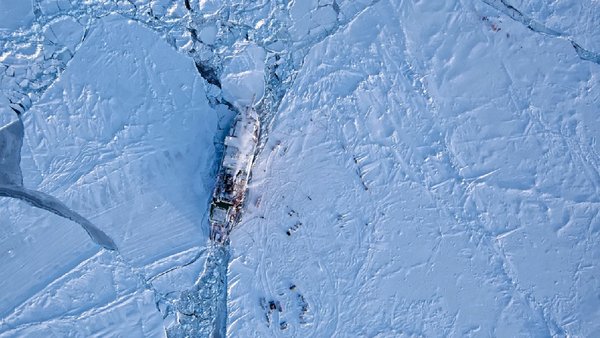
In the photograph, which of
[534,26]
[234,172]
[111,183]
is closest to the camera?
[234,172]

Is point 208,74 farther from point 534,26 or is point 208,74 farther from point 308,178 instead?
point 534,26

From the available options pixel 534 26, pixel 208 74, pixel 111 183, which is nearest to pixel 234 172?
pixel 208 74

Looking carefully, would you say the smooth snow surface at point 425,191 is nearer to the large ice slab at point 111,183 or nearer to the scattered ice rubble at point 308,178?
the scattered ice rubble at point 308,178

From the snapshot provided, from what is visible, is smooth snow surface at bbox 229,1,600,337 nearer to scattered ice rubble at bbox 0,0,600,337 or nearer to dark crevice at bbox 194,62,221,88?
scattered ice rubble at bbox 0,0,600,337

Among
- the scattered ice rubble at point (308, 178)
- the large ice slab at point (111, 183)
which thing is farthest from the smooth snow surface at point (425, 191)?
the large ice slab at point (111, 183)

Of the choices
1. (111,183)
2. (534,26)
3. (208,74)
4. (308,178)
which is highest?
(208,74)

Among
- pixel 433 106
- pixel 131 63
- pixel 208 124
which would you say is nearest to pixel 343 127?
pixel 433 106
